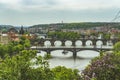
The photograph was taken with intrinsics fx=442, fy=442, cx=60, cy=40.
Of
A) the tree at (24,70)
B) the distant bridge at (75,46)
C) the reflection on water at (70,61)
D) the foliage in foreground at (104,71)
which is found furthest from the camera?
the distant bridge at (75,46)

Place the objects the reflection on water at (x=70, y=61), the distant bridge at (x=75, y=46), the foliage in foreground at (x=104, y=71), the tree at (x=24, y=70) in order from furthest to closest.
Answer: the distant bridge at (x=75, y=46) → the reflection on water at (x=70, y=61) → the foliage in foreground at (x=104, y=71) → the tree at (x=24, y=70)

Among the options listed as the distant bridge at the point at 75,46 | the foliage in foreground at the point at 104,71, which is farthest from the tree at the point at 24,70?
the distant bridge at the point at 75,46

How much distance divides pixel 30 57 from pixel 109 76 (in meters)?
2.85

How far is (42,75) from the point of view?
12.9 metres

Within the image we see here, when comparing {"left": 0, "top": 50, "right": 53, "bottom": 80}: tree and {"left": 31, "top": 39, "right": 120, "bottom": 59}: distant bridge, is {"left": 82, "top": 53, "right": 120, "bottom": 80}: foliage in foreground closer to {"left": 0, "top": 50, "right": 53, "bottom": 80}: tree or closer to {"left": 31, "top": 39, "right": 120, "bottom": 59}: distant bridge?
{"left": 0, "top": 50, "right": 53, "bottom": 80}: tree

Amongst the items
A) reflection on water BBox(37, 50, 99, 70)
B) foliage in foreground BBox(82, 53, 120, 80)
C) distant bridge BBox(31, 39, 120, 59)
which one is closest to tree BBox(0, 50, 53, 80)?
foliage in foreground BBox(82, 53, 120, 80)

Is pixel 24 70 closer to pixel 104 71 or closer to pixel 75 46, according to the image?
pixel 104 71

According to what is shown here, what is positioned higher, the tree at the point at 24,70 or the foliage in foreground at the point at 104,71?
the tree at the point at 24,70

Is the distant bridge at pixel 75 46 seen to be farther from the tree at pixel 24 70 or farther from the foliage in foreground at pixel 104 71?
the tree at pixel 24 70

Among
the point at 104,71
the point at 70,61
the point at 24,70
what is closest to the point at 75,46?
the point at 70,61

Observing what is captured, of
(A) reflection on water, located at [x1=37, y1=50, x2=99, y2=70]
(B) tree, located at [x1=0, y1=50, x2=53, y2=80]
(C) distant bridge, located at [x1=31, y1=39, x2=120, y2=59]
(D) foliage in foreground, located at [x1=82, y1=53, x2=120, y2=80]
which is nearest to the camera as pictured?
(B) tree, located at [x1=0, y1=50, x2=53, y2=80]

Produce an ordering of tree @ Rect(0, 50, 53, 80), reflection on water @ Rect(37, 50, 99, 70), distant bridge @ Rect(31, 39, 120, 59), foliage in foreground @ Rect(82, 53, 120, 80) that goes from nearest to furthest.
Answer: tree @ Rect(0, 50, 53, 80)
foliage in foreground @ Rect(82, 53, 120, 80)
reflection on water @ Rect(37, 50, 99, 70)
distant bridge @ Rect(31, 39, 120, 59)

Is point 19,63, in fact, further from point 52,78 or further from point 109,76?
point 109,76

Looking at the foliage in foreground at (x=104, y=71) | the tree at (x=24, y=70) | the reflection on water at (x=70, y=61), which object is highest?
the tree at (x=24, y=70)
